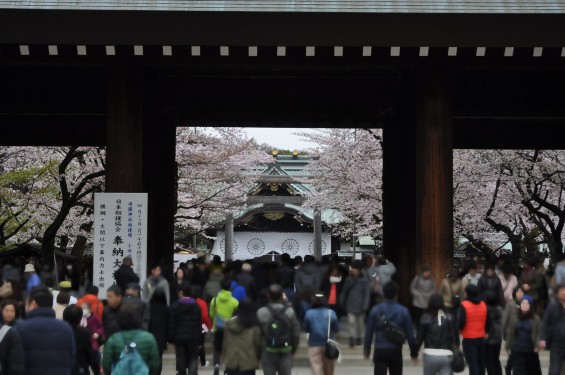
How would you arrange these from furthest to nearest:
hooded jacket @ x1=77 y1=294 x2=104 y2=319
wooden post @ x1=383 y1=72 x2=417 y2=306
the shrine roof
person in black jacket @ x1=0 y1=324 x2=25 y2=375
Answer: wooden post @ x1=383 y1=72 x2=417 y2=306 < the shrine roof < hooded jacket @ x1=77 y1=294 x2=104 y2=319 < person in black jacket @ x1=0 y1=324 x2=25 y2=375

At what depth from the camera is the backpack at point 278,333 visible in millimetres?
10766

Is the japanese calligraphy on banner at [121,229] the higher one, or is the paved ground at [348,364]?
the japanese calligraphy on banner at [121,229]

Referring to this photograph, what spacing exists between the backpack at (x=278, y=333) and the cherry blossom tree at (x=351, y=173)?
22127 millimetres

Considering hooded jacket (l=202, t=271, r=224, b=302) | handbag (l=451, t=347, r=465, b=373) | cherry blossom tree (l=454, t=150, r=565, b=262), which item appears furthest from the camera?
cherry blossom tree (l=454, t=150, r=565, b=262)

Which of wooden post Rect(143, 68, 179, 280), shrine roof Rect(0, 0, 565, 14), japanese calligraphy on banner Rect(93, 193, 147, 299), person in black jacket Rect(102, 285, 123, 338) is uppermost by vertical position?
shrine roof Rect(0, 0, 565, 14)

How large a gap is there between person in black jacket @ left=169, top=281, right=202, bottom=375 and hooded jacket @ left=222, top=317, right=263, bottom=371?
131 centimetres

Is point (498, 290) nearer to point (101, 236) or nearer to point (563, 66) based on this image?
point (563, 66)

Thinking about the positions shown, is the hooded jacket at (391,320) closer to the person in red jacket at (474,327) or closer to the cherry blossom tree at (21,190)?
the person in red jacket at (474,327)

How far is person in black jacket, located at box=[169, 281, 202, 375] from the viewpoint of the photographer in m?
11.7

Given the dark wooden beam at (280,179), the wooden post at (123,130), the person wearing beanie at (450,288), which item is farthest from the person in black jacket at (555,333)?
the dark wooden beam at (280,179)

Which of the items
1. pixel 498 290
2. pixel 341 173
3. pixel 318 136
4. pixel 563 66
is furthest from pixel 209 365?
pixel 318 136

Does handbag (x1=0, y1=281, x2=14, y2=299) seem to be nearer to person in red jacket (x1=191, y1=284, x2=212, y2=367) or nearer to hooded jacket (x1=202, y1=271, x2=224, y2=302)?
person in red jacket (x1=191, y1=284, x2=212, y2=367)

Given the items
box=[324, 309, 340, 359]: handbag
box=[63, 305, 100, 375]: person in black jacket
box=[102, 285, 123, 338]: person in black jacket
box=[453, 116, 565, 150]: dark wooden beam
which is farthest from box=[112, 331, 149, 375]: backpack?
box=[453, 116, 565, 150]: dark wooden beam

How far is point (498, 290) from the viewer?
13664 mm
